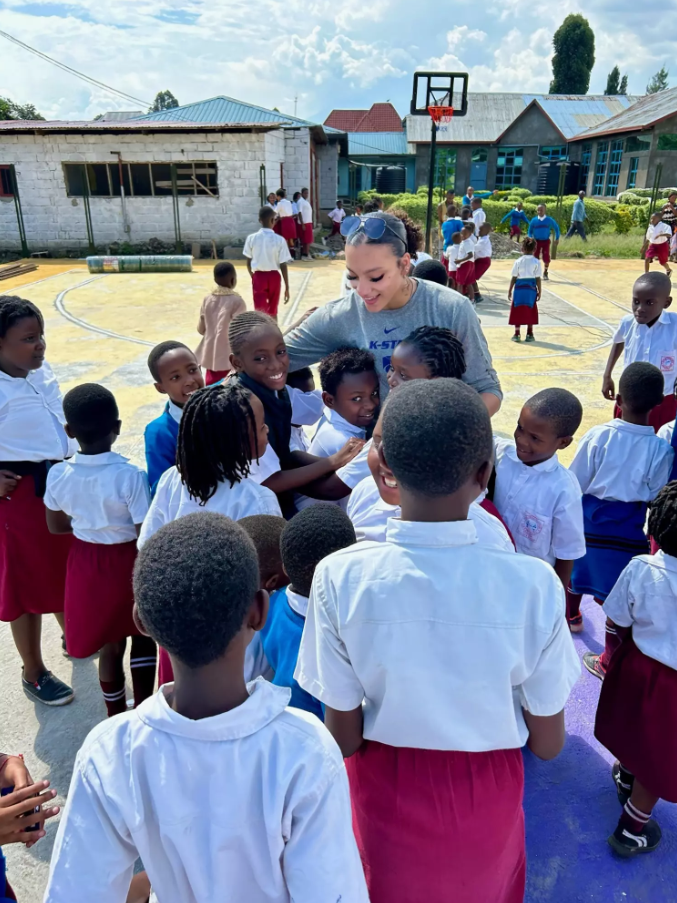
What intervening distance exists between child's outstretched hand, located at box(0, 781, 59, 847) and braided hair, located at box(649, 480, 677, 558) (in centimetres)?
171

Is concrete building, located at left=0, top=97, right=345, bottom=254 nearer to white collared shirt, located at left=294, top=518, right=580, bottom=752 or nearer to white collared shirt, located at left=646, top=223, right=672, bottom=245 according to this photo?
white collared shirt, located at left=646, top=223, right=672, bottom=245

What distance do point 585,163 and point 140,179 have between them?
25.3 metres

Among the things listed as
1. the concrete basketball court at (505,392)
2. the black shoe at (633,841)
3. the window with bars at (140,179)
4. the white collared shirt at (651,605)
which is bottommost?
the concrete basketball court at (505,392)

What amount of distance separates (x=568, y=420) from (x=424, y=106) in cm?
989

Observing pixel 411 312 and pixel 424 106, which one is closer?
pixel 411 312

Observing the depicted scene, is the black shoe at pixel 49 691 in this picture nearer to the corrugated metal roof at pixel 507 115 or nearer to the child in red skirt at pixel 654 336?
the child in red skirt at pixel 654 336

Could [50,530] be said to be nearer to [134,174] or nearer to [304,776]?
[304,776]

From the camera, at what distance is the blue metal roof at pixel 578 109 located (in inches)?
1351

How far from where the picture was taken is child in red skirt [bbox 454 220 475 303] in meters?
10.2

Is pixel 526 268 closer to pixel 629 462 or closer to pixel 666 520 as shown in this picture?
pixel 629 462

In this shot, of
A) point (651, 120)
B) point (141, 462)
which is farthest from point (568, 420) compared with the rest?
point (651, 120)

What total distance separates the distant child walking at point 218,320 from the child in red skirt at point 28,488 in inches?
115

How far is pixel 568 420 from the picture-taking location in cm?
242

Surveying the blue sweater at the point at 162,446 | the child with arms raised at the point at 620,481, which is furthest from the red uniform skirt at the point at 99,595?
the child with arms raised at the point at 620,481
